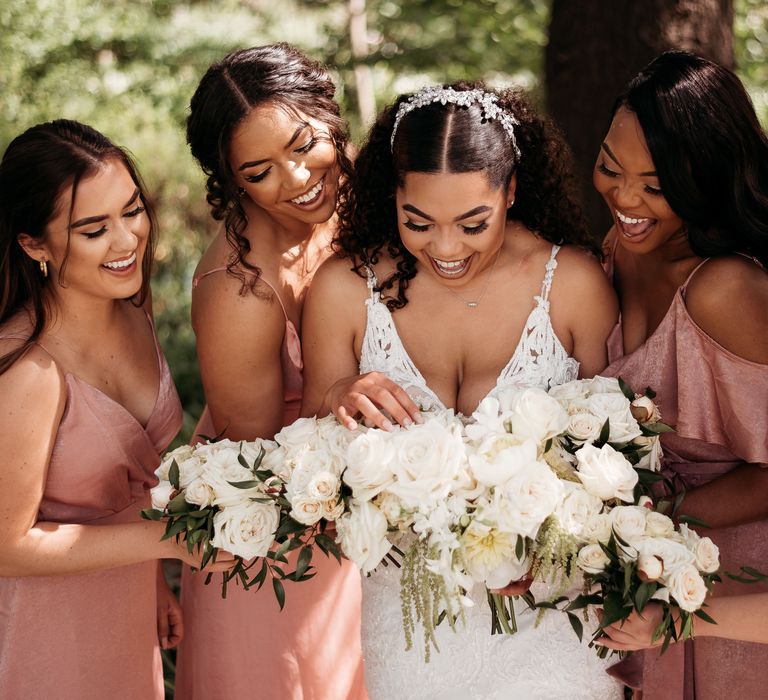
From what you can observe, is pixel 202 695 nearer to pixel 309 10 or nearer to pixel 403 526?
pixel 403 526

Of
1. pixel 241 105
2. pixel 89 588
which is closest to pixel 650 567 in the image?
pixel 89 588

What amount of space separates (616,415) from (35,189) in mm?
1818

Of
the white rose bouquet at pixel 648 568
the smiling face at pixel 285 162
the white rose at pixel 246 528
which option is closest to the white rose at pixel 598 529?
the white rose bouquet at pixel 648 568

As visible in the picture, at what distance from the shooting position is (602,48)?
194 inches

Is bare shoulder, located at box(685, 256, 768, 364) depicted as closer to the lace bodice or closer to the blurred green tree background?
the lace bodice

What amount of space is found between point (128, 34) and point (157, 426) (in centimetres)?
754

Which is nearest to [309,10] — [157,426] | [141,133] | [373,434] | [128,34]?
[128,34]

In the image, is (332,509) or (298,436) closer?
(332,509)

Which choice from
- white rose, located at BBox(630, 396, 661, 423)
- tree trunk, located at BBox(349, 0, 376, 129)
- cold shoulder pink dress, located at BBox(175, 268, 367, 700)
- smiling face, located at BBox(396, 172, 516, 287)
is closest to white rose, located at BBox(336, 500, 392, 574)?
white rose, located at BBox(630, 396, 661, 423)

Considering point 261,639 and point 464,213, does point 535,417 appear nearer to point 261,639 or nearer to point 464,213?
point 464,213

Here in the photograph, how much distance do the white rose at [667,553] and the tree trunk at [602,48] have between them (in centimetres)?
265

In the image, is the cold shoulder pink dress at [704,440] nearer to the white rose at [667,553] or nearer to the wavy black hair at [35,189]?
the white rose at [667,553]

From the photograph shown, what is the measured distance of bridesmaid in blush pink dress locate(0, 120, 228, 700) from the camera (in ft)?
9.36

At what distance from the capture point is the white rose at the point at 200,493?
262 cm
